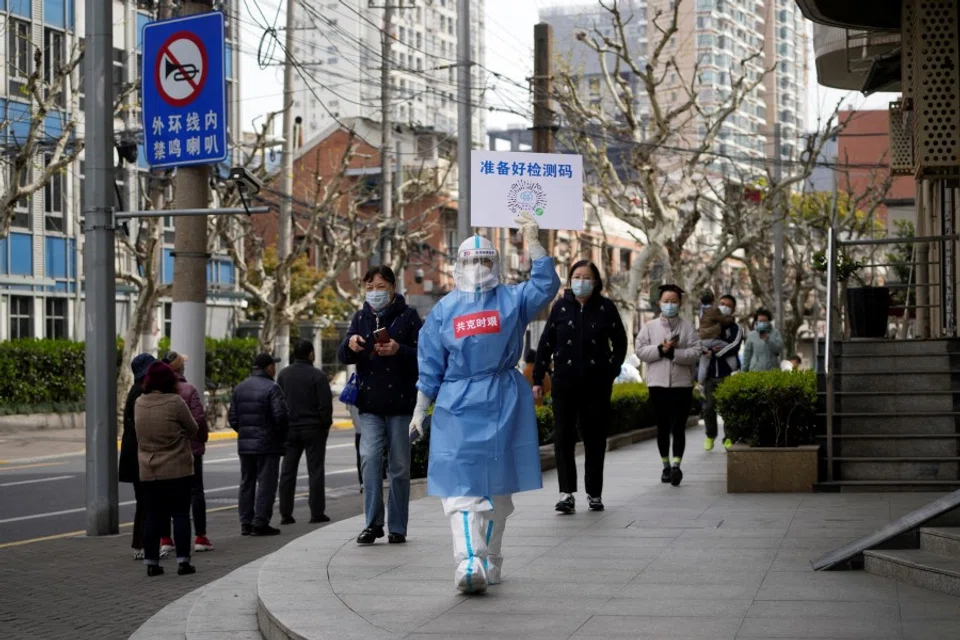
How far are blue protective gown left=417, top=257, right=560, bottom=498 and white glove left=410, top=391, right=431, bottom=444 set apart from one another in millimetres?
46

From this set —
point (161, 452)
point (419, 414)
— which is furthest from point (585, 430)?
point (419, 414)

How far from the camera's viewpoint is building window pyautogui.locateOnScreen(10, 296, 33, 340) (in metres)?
37.2

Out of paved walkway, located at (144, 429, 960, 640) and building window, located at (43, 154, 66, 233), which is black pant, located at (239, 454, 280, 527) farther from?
building window, located at (43, 154, 66, 233)

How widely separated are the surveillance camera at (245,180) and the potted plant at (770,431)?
202 inches

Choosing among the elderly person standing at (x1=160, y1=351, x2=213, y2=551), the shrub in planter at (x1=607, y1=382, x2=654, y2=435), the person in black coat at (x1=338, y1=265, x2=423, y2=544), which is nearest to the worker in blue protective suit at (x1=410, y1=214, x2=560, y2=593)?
the person in black coat at (x1=338, y1=265, x2=423, y2=544)

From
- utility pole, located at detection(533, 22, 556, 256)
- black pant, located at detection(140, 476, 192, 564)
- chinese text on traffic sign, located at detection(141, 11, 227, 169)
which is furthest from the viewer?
utility pole, located at detection(533, 22, 556, 256)

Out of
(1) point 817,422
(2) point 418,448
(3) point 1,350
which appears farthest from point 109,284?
(3) point 1,350

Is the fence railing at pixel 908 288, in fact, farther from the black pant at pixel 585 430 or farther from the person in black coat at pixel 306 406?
the person in black coat at pixel 306 406

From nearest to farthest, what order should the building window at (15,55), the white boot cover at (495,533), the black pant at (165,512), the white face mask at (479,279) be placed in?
the white boot cover at (495,533) → the white face mask at (479,279) → the black pant at (165,512) → the building window at (15,55)

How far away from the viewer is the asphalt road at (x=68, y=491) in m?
13.7

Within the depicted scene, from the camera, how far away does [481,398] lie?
7.68m

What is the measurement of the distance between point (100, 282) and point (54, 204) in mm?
27535

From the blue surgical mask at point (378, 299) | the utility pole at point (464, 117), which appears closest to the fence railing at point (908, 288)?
the blue surgical mask at point (378, 299)

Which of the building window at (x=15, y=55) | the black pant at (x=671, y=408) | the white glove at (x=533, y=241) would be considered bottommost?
the black pant at (x=671, y=408)
